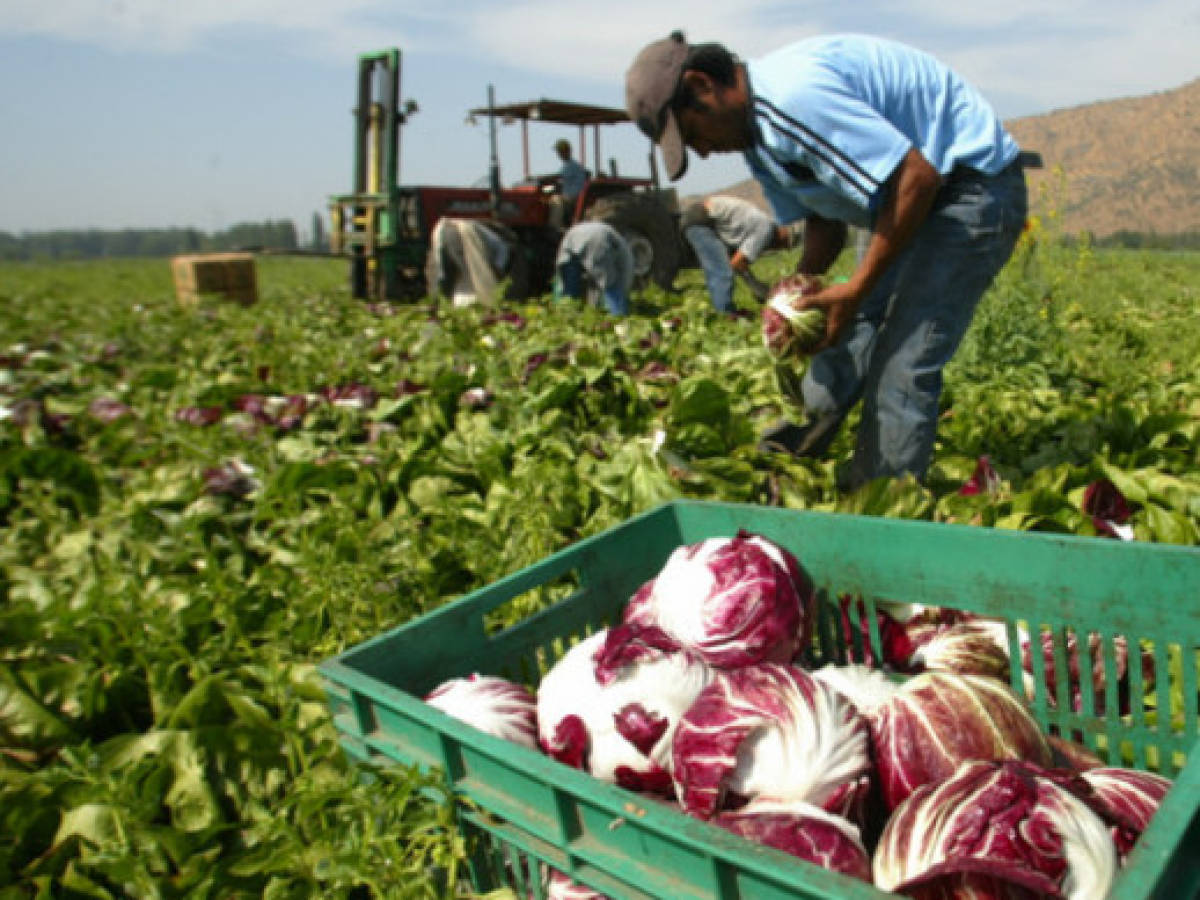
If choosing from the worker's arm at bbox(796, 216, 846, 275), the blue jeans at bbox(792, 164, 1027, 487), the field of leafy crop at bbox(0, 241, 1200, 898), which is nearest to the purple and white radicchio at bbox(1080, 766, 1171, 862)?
the field of leafy crop at bbox(0, 241, 1200, 898)

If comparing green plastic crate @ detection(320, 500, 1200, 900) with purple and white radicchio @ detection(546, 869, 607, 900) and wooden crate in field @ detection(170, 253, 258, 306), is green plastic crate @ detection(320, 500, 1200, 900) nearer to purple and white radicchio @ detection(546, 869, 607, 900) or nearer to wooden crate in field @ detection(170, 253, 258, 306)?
purple and white radicchio @ detection(546, 869, 607, 900)

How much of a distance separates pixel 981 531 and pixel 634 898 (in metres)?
1.04

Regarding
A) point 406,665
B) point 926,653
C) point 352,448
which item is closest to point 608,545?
point 406,665

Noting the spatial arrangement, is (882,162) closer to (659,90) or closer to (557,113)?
(659,90)

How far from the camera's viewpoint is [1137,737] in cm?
175

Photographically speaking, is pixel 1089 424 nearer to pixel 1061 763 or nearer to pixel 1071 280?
pixel 1061 763

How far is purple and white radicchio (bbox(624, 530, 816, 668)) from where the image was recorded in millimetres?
1781

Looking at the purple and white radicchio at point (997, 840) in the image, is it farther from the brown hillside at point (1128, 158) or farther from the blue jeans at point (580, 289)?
the brown hillside at point (1128, 158)

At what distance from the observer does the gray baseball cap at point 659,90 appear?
2.80 meters

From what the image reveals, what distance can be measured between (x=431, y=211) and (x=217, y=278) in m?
3.15

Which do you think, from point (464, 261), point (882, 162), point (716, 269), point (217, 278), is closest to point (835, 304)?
point (882, 162)

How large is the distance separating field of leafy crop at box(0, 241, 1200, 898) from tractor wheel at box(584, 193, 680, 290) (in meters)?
6.06

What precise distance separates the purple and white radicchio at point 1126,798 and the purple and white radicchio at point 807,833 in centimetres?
32

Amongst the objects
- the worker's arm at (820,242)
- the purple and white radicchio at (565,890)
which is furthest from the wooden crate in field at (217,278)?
the purple and white radicchio at (565,890)
